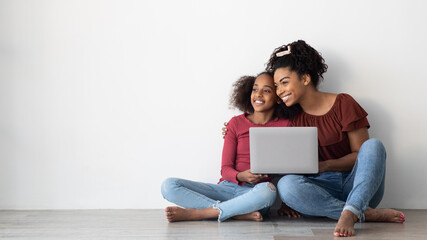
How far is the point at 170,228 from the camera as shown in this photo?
2080 mm

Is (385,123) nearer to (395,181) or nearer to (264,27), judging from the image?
(395,181)

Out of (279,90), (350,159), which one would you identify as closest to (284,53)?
(279,90)

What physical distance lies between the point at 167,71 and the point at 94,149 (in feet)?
2.00

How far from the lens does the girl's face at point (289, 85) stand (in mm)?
2404

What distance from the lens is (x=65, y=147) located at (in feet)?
8.80

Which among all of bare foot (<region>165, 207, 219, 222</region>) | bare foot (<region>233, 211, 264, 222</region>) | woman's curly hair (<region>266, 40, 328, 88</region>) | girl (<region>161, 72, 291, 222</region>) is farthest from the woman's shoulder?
bare foot (<region>165, 207, 219, 222</region>)

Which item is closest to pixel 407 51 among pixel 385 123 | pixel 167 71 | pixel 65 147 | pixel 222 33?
pixel 385 123

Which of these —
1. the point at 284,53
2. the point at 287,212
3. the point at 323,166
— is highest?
the point at 284,53

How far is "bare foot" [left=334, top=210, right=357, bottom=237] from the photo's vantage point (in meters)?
1.82

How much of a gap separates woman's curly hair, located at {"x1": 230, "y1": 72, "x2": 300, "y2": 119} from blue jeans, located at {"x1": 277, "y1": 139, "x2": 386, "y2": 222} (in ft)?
1.28

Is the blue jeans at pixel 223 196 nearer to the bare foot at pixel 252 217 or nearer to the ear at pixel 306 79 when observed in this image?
the bare foot at pixel 252 217

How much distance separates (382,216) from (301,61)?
0.85 metres

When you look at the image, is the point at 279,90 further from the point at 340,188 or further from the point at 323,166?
the point at 340,188

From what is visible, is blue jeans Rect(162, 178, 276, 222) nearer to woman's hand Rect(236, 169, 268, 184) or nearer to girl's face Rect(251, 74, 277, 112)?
woman's hand Rect(236, 169, 268, 184)
